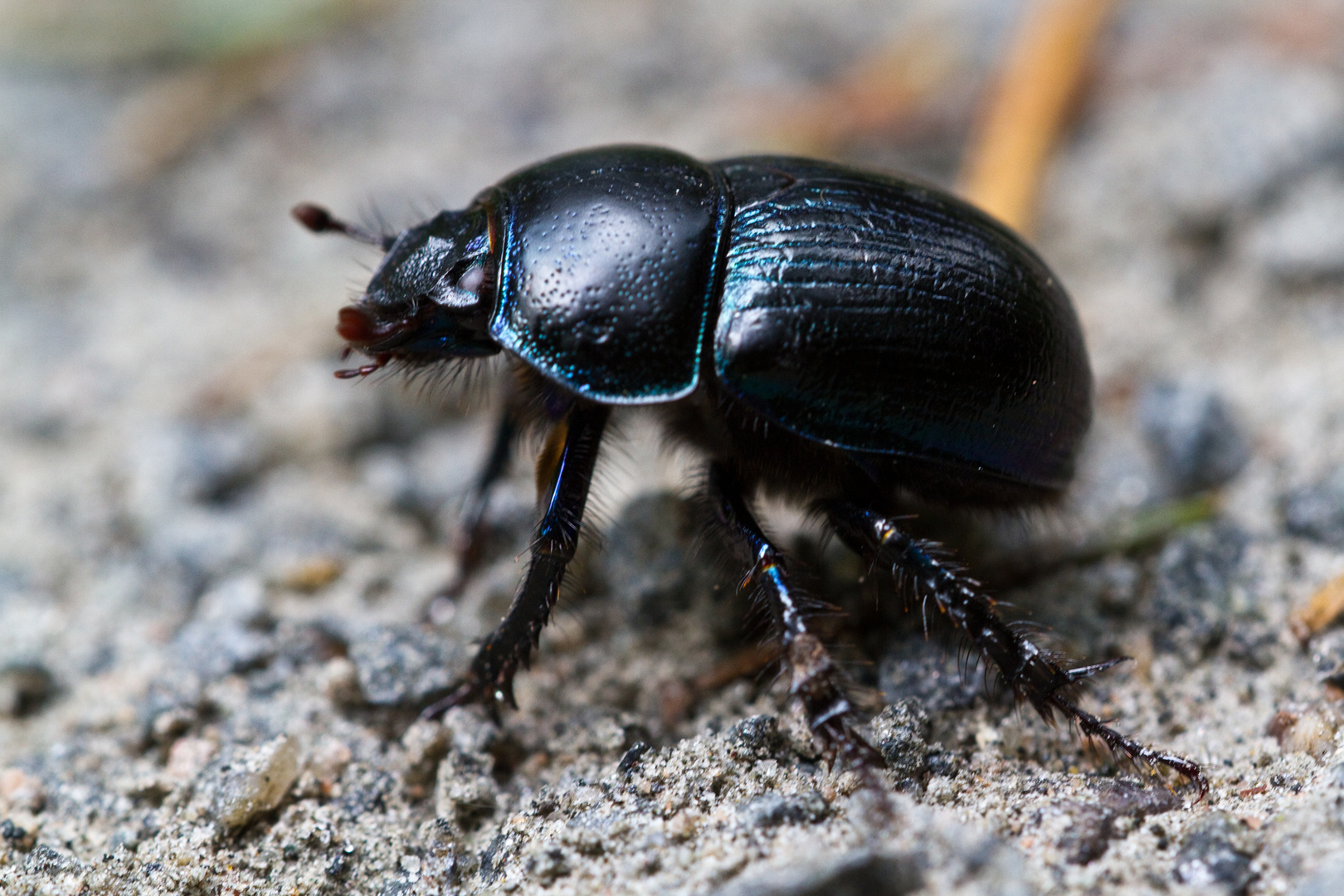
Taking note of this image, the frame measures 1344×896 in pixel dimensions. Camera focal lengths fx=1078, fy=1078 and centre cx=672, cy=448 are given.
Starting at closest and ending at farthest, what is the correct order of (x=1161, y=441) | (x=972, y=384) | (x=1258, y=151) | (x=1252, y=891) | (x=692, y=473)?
(x=1252, y=891) < (x=972, y=384) < (x=692, y=473) < (x=1161, y=441) < (x=1258, y=151)

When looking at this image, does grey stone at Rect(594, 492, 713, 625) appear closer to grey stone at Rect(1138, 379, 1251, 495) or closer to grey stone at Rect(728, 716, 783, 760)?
grey stone at Rect(728, 716, 783, 760)

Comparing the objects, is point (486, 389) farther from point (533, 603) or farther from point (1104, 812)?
point (1104, 812)

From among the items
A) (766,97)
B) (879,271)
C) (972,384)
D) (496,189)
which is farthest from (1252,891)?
(766,97)

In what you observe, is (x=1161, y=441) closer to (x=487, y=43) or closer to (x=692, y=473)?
(x=692, y=473)

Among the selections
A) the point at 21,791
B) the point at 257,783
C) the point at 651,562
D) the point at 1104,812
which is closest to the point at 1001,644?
the point at 1104,812

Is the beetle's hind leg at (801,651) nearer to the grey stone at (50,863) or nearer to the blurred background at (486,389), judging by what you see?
the blurred background at (486,389)

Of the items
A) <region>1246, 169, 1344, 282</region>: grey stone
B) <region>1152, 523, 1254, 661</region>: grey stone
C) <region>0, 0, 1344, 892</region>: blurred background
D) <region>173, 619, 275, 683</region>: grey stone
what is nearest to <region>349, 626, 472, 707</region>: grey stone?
<region>0, 0, 1344, 892</region>: blurred background

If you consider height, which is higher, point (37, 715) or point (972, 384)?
point (972, 384)

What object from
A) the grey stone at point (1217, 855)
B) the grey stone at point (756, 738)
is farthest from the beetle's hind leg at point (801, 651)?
the grey stone at point (1217, 855)
